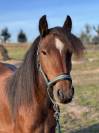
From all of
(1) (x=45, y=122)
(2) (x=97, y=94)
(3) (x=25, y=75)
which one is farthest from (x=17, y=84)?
(2) (x=97, y=94)

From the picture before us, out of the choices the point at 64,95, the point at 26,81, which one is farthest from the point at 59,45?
the point at 26,81

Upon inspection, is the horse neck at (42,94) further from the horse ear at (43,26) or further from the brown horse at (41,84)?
the horse ear at (43,26)

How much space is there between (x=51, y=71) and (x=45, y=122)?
0.74 m

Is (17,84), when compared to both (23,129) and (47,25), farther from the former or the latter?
(47,25)

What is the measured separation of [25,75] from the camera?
4668 millimetres

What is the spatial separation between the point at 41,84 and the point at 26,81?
0.64 ft

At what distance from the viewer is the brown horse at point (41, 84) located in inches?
164

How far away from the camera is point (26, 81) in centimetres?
466

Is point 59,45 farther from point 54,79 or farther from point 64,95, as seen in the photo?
point 64,95

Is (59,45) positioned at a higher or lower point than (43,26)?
lower

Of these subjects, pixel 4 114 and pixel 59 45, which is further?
pixel 4 114

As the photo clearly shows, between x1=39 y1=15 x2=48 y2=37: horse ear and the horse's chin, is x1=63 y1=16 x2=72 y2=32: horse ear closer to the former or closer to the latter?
x1=39 y1=15 x2=48 y2=37: horse ear

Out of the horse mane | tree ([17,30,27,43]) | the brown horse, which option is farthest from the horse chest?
tree ([17,30,27,43])

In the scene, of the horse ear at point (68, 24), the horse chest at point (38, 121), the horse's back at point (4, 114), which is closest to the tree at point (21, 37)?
the horse's back at point (4, 114)
